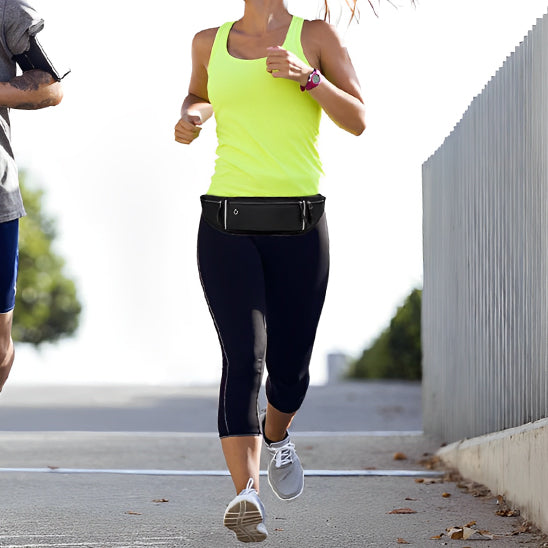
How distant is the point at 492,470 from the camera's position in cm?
600

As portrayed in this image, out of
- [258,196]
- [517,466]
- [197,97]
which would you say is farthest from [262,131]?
[517,466]

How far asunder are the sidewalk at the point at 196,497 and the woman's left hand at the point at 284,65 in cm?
198

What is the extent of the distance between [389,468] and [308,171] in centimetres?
388

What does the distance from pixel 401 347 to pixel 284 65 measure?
1744cm

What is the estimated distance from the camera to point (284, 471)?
4.70 m

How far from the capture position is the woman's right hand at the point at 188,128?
14.1ft

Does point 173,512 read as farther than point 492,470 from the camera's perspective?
No

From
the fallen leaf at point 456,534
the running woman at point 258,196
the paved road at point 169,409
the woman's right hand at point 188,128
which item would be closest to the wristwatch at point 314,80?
the running woman at point 258,196

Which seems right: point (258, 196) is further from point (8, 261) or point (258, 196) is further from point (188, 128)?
point (8, 261)

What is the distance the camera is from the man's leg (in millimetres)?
5054

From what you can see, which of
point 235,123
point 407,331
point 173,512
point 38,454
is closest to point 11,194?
point 235,123

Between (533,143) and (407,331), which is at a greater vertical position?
(533,143)

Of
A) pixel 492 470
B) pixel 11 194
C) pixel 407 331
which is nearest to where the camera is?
pixel 11 194

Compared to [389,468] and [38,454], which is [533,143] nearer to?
[389,468]
